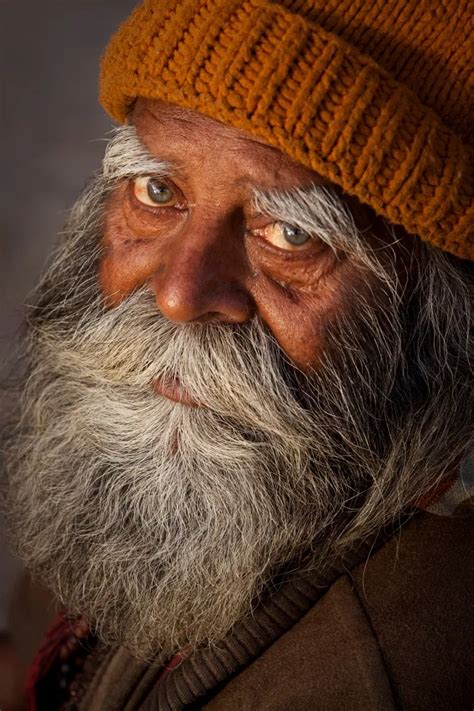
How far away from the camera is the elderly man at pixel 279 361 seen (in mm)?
1261

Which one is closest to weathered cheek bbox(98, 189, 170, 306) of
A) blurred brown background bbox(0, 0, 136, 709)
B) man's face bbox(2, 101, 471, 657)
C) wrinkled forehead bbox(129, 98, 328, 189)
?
man's face bbox(2, 101, 471, 657)

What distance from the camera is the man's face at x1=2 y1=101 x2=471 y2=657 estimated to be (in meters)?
1.38

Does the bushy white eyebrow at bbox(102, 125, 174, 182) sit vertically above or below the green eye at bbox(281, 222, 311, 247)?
below

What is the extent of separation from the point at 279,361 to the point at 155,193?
15.4 inches

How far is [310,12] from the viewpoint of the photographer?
4.26 feet

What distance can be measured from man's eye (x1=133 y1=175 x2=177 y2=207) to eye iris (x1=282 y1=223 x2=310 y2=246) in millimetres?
227

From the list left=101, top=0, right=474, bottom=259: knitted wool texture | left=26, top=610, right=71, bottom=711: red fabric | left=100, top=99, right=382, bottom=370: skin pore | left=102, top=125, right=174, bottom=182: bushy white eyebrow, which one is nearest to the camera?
left=101, top=0, right=474, bottom=259: knitted wool texture

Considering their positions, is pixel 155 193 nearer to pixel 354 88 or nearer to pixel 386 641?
pixel 354 88

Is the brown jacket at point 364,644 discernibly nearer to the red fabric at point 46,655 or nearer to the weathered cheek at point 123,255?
the red fabric at point 46,655

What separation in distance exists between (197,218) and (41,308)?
0.61m

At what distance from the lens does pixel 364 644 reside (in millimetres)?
1354

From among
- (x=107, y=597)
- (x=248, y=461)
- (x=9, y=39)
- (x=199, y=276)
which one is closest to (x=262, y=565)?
(x=248, y=461)

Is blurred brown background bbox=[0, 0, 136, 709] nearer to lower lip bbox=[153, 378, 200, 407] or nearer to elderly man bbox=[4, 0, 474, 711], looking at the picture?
elderly man bbox=[4, 0, 474, 711]

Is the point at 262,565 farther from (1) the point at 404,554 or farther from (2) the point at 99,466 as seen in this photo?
(2) the point at 99,466
